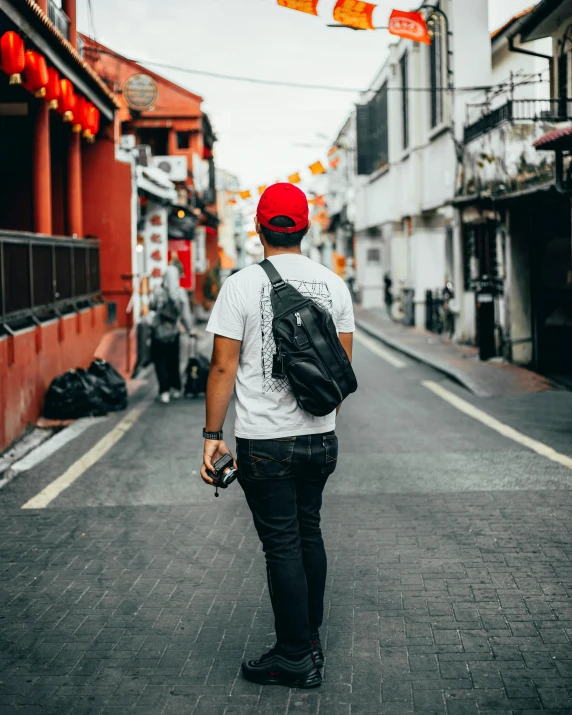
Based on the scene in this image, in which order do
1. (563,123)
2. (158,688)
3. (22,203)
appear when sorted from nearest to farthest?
(158,688) → (563,123) → (22,203)

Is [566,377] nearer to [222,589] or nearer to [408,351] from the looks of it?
[408,351]

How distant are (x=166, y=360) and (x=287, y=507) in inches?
369

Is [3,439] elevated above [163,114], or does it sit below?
A: below

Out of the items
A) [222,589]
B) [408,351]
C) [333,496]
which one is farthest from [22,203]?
[222,589]

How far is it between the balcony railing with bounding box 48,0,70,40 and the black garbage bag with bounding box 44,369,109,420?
769 centimetres

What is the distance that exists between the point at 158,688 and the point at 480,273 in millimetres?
17506

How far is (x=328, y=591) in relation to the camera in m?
5.25

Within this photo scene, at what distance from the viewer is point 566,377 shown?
15.6 metres

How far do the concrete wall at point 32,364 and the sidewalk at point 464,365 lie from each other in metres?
6.11

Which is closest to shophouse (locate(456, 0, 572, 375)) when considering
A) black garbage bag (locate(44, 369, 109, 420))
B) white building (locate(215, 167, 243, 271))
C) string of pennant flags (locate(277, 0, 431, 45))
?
string of pennant flags (locate(277, 0, 431, 45))

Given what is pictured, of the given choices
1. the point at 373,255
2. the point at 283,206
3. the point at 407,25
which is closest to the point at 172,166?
the point at 373,255

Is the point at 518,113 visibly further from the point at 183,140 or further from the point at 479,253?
the point at 183,140

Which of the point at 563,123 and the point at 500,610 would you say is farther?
the point at 563,123

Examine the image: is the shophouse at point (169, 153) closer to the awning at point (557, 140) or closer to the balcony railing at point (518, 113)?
the balcony railing at point (518, 113)
